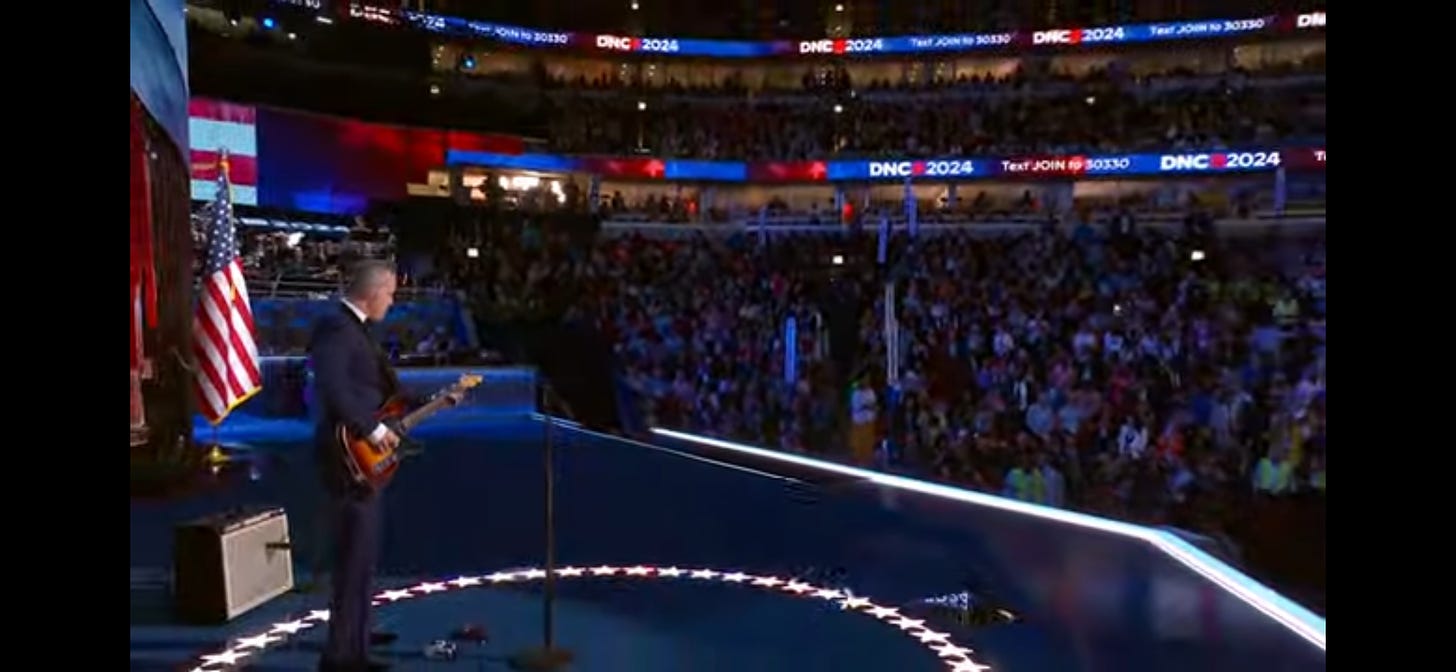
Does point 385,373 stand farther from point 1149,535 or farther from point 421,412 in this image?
point 1149,535

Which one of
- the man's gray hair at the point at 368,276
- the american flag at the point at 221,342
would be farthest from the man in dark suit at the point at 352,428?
the american flag at the point at 221,342

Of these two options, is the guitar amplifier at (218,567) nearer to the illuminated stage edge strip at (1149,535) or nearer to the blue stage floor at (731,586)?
the blue stage floor at (731,586)

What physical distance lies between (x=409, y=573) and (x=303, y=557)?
3.17 ft

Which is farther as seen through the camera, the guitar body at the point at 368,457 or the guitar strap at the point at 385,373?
the guitar strap at the point at 385,373

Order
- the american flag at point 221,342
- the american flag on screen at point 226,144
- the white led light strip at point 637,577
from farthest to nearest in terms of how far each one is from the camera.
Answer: the american flag on screen at point 226,144 → the american flag at point 221,342 → the white led light strip at point 637,577

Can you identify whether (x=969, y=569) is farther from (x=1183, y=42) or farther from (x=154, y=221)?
(x=1183, y=42)

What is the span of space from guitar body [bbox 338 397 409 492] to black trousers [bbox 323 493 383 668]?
3.6 inches

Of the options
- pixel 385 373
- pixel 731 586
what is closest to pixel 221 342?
pixel 385 373

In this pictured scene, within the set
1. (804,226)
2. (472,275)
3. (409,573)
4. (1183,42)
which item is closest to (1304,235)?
(1183,42)

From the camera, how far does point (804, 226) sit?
36219 mm

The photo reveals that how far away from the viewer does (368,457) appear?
4.91m

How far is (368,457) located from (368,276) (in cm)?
80

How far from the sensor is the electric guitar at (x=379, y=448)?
4.88 m

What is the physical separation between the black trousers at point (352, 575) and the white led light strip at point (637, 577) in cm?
82
